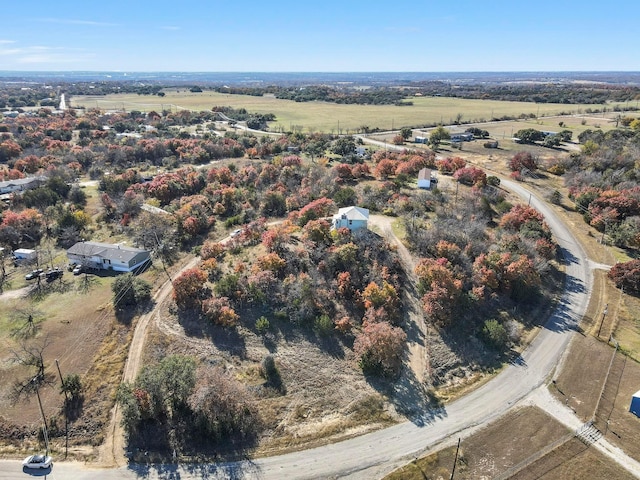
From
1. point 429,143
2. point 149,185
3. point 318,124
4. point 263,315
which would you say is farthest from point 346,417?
point 318,124

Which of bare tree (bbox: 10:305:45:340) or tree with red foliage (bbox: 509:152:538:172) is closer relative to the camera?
bare tree (bbox: 10:305:45:340)

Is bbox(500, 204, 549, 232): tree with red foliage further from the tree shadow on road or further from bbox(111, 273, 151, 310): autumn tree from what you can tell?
bbox(111, 273, 151, 310): autumn tree

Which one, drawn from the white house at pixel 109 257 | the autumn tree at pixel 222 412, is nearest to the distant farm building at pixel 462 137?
the white house at pixel 109 257

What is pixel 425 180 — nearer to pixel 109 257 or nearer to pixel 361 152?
pixel 361 152

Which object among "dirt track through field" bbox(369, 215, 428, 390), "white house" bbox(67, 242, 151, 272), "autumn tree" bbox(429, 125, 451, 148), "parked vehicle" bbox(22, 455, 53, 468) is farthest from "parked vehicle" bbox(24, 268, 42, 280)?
"autumn tree" bbox(429, 125, 451, 148)

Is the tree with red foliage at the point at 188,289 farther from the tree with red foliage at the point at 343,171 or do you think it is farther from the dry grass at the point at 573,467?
the tree with red foliage at the point at 343,171

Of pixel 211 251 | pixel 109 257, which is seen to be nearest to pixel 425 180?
pixel 211 251
